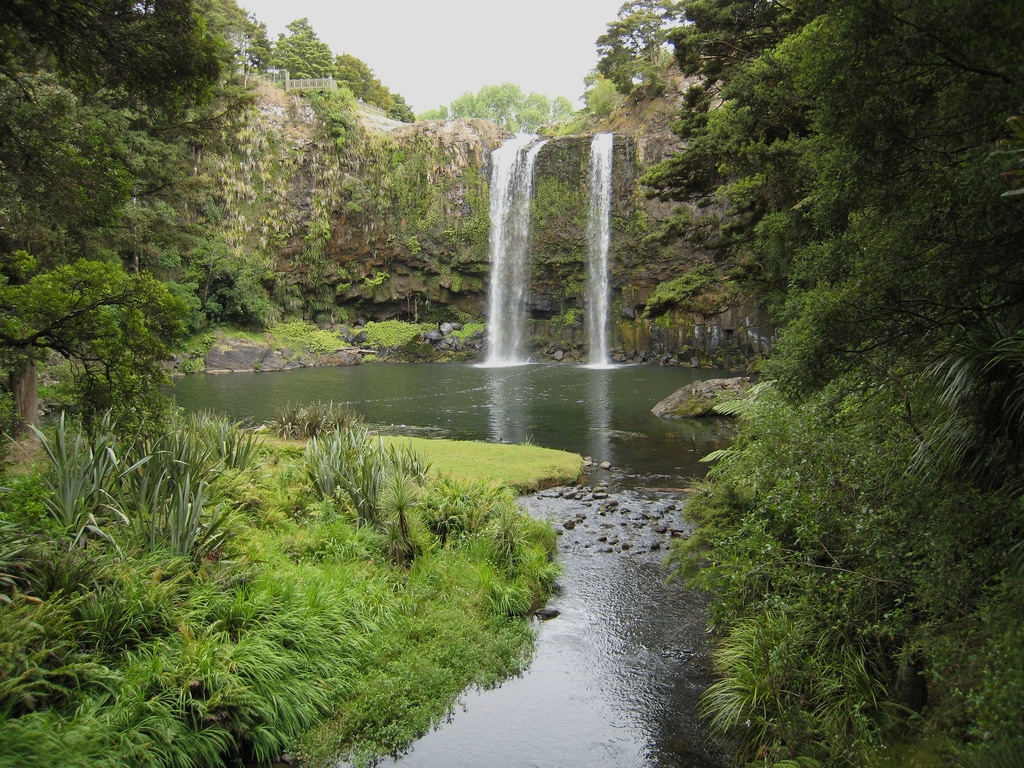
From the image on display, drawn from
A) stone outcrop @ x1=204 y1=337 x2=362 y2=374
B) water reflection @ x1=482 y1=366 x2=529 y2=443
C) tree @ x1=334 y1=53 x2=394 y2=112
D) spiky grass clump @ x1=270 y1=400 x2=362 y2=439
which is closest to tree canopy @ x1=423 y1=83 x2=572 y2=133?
tree @ x1=334 y1=53 x2=394 y2=112

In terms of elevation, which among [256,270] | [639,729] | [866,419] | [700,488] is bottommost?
[639,729]

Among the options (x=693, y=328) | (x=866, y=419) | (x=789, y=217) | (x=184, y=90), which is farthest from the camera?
(x=693, y=328)

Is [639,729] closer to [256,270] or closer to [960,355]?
[960,355]

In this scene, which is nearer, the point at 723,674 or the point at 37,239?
the point at 723,674

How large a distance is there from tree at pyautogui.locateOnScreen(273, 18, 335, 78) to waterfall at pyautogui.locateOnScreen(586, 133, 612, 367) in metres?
27.6

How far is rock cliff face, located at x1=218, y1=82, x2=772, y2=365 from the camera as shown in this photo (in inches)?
1649

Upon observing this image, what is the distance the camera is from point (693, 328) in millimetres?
37625

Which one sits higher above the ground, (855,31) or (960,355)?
(855,31)

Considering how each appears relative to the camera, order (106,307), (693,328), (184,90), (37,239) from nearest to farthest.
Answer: (184,90) → (106,307) → (37,239) → (693,328)

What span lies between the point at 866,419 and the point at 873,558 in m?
1.28

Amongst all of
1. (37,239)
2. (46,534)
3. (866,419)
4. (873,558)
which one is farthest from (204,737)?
(37,239)

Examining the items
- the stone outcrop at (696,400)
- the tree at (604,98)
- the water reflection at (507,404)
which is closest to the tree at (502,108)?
the tree at (604,98)

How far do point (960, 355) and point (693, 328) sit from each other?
111 ft

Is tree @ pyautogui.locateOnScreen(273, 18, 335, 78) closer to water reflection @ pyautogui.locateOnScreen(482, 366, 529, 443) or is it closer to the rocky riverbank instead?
water reflection @ pyautogui.locateOnScreen(482, 366, 529, 443)
